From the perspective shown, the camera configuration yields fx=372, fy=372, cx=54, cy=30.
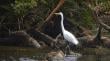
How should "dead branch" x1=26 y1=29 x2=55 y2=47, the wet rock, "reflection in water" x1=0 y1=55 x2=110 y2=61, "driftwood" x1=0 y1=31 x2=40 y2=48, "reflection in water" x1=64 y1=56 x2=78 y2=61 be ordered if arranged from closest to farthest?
1. the wet rock
2. "reflection in water" x1=64 y1=56 x2=78 y2=61
3. "reflection in water" x1=0 y1=55 x2=110 y2=61
4. "dead branch" x1=26 y1=29 x2=55 y2=47
5. "driftwood" x1=0 y1=31 x2=40 y2=48

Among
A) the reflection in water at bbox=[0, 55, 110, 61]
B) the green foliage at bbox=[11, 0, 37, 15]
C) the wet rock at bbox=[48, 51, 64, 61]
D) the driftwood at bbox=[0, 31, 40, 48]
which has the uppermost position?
the green foliage at bbox=[11, 0, 37, 15]

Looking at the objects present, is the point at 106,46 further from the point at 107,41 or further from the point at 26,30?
the point at 26,30

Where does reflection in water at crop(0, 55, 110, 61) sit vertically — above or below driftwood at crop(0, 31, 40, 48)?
above

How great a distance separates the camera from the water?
15492 mm

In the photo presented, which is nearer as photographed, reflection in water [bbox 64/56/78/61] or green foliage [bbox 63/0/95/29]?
reflection in water [bbox 64/56/78/61]

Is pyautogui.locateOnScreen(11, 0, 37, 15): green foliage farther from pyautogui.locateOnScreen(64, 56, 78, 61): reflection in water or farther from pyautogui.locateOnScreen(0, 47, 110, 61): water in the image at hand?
pyautogui.locateOnScreen(64, 56, 78, 61): reflection in water

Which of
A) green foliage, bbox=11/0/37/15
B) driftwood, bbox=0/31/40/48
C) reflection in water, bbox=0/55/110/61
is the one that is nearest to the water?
reflection in water, bbox=0/55/110/61

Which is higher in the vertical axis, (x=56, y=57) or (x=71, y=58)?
(x=56, y=57)

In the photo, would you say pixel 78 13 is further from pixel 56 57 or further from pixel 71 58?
pixel 56 57

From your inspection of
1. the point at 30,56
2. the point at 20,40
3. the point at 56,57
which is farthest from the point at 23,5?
the point at 56,57

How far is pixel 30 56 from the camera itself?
16.5 m

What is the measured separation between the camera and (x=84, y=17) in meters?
22.2

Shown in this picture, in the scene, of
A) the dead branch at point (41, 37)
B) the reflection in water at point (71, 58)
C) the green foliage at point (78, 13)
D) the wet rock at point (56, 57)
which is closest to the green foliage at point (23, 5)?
the dead branch at point (41, 37)

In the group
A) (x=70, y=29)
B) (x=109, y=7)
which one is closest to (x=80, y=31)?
(x=70, y=29)
